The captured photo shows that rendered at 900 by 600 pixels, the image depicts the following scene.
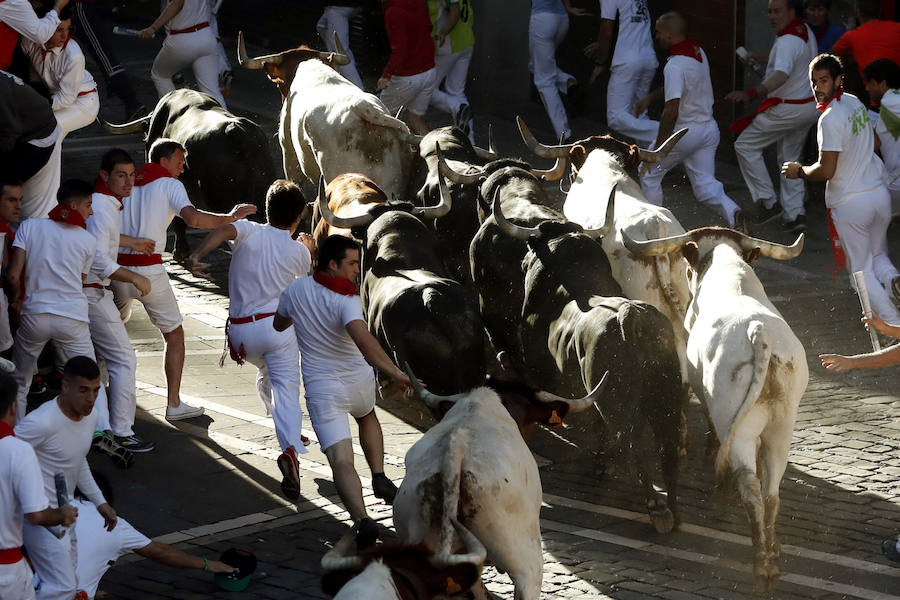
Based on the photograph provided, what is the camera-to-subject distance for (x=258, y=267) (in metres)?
9.14

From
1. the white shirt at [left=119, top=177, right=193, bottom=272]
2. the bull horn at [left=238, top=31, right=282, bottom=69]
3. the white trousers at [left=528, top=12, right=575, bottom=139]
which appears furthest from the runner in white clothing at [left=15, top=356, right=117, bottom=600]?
the white trousers at [left=528, top=12, right=575, bottom=139]

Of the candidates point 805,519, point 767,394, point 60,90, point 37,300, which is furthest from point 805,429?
point 60,90

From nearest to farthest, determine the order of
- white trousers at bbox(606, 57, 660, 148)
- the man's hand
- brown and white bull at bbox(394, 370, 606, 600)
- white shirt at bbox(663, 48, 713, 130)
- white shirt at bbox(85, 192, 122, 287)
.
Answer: brown and white bull at bbox(394, 370, 606, 600) → the man's hand → white shirt at bbox(85, 192, 122, 287) → white shirt at bbox(663, 48, 713, 130) → white trousers at bbox(606, 57, 660, 148)

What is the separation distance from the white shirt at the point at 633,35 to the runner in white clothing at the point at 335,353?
25.9 feet

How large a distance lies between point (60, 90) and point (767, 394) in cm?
590

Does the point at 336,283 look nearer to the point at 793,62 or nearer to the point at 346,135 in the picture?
the point at 346,135

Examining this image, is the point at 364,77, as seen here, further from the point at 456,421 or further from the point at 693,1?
the point at 456,421

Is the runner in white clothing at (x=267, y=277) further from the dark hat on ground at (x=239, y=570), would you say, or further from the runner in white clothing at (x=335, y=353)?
the dark hat on ground at (x=239, y=570)

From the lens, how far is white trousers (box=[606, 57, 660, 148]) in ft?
49.9

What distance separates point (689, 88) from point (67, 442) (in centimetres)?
845

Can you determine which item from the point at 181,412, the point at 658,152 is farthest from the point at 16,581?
the point at 658,152

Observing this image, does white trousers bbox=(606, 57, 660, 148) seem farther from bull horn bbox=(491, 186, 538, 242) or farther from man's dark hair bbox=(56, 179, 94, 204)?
man's dark hair bbox=(56, 179, 94, 204)

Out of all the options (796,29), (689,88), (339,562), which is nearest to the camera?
(339,562)

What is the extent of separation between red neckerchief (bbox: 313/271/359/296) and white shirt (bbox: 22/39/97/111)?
11.7ft
